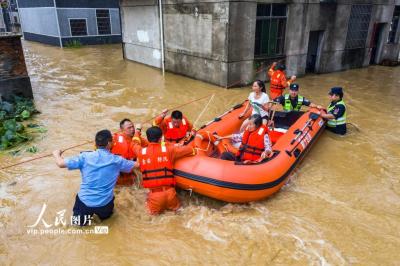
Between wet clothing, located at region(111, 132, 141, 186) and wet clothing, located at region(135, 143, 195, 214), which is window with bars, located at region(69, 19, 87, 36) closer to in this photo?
wet clothing, located at region(111, 132, 141, 186)

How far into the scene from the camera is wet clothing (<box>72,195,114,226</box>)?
10.6ft

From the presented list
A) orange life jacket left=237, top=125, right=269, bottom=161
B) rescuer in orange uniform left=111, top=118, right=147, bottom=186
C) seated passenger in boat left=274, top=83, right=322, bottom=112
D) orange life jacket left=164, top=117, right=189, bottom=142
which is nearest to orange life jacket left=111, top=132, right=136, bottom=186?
rescuer in orange uniform left=111, top=118, right=147, bottom=186

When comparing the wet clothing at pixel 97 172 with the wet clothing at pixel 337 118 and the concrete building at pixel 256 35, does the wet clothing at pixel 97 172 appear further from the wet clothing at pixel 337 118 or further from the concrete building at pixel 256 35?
the concrete building at pixel 256 35

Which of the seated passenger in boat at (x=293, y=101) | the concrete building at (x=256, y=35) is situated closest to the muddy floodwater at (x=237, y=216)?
the seated passenger in boat at (x=293, y=101)

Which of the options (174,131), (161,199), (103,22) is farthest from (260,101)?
(103,22)

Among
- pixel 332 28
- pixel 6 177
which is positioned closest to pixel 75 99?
pixel 6 177

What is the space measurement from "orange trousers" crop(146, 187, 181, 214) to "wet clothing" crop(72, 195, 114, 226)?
0.43 m

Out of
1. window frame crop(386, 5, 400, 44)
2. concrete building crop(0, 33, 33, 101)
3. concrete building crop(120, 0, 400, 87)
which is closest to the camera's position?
concrete building crop(0, 33, 33, 101)

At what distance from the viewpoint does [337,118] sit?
560 cm

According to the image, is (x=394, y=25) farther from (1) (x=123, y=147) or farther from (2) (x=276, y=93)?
(1) (x=123, y=147)

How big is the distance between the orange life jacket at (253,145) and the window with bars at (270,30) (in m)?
5.45

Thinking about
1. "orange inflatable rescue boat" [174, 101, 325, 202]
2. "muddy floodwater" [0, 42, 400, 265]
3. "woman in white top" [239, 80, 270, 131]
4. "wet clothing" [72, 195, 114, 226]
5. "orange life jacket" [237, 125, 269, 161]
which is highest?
"woman in white top" [239, 80, 270, 131]

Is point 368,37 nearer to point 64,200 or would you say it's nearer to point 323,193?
point 323,193

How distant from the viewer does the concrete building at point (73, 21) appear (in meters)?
17.0
